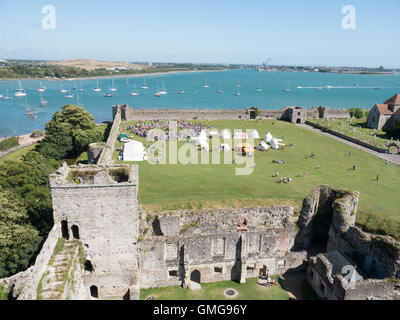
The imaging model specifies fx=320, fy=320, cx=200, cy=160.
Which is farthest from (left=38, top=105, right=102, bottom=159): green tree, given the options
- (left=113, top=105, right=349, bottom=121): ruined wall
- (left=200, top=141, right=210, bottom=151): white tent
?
(left=200, top=141, right=210, bottom=151): white tent

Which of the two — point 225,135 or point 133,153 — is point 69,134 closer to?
point 133,153

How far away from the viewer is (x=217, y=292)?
75.8ft

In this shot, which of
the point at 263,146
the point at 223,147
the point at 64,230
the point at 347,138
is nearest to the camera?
the point at 64,230

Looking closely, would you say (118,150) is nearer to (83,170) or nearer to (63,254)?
(83,170)

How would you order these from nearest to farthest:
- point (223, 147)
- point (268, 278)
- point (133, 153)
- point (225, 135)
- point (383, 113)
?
point (268, 278)
point (133, 153)
point (223, 147)
point (225, 135)
point (383, 113)

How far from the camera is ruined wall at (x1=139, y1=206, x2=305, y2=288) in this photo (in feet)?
74.0

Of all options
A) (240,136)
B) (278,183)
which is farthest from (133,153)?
(240,136)

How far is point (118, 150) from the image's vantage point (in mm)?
44812

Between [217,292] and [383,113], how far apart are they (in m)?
55.3

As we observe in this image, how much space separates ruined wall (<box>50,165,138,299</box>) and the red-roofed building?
5746 cm

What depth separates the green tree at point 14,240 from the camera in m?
21.6

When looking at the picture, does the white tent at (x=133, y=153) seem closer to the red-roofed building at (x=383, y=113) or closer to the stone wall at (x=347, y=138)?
the stone wall at (x=347, y=138)

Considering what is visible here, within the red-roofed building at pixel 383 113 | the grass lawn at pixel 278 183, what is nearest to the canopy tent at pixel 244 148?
the grass lawn at pixel 278 183
